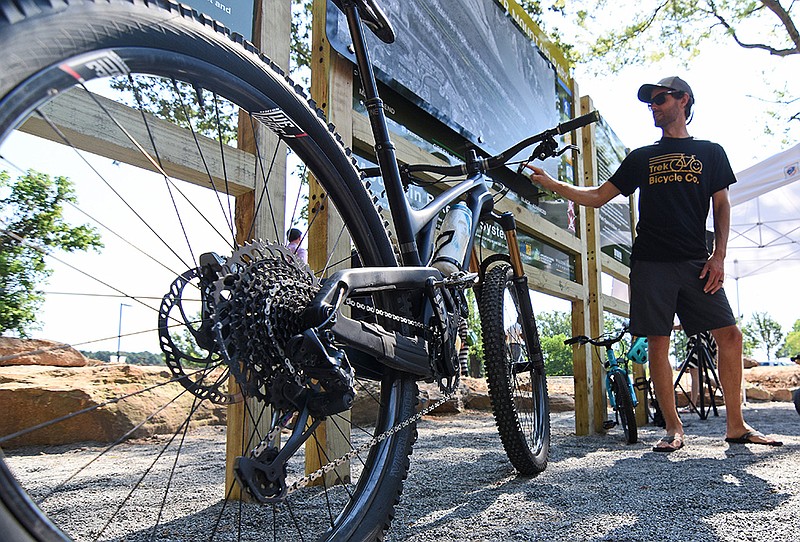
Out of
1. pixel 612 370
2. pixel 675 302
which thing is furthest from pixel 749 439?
pixel 612 370

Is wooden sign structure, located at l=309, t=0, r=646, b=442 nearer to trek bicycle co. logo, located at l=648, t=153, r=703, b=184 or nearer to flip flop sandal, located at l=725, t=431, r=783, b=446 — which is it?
trek bicycle co. logo, located at l=648, t=153, r=703, b=184

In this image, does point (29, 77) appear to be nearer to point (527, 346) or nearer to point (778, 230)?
point (527, 346)

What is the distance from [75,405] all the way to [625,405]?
11.0 ft

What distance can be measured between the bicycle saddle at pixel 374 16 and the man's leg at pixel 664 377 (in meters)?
2.21

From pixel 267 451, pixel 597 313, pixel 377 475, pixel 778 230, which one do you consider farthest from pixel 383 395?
pixel 778 230

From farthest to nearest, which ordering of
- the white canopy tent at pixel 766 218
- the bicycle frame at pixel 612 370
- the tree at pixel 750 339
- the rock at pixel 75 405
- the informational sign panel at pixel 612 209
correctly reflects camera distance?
the tree at pixel 750 339 < the white canopy tent at pixel 766 218 < the informational sign panel at pixel 612 209 < the bicycle frame at pixel 612 370 < the rock at pixel 75 405

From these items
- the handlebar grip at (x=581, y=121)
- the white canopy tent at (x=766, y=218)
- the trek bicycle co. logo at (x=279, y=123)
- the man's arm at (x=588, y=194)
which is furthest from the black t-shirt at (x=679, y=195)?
the white canopy tent at (x=766, y=218)

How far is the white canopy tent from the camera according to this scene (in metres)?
7.23

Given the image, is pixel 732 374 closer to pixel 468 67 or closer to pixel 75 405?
pixel 468 67

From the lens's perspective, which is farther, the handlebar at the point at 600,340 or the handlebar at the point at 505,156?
the handlebar at the point at 600,340

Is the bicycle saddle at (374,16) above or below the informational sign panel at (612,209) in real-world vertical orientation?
below

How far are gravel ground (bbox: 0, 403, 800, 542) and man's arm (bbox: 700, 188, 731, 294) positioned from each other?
0.81 metres

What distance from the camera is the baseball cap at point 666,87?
306 centimetres

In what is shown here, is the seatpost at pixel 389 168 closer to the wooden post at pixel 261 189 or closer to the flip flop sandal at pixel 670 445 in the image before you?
the wooden post at pixel 261 189
